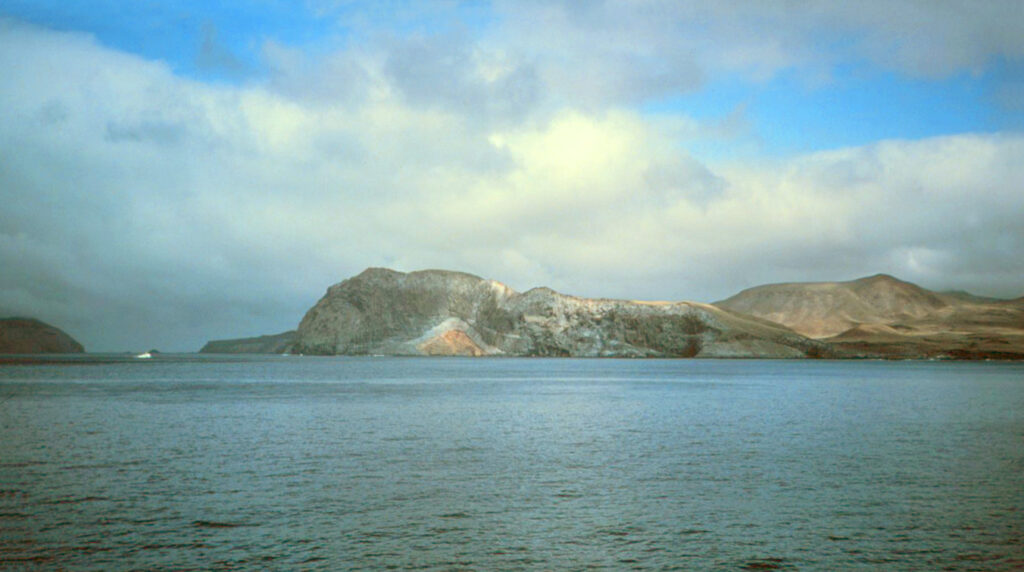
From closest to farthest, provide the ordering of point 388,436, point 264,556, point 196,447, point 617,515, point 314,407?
point 264,556
point 617,515
point 196,447
point 388,436
point 314,407

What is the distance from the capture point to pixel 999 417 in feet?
209

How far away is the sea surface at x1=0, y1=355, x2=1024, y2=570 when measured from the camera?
68.7ft

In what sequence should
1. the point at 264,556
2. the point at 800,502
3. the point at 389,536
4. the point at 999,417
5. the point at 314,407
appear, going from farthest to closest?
the point at 314,407 → the point at 999,417 → the point at 800,502 → the point at 389,536 → the point at 264,556

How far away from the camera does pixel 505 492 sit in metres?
29.3

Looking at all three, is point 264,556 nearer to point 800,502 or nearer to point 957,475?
point 800,502

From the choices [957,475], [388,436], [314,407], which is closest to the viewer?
[957,475]

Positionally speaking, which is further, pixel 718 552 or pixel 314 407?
pixel 314 407

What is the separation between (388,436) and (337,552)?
26.7m

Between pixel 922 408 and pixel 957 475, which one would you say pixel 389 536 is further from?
pixel 922 408

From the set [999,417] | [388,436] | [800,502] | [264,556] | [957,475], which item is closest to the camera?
[264,556]

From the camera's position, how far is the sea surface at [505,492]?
20953 mm

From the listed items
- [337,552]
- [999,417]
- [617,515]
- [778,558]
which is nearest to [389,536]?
[337,552]

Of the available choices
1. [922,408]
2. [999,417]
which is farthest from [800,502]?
[922,408]

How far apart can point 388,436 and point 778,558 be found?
30.4 metres
